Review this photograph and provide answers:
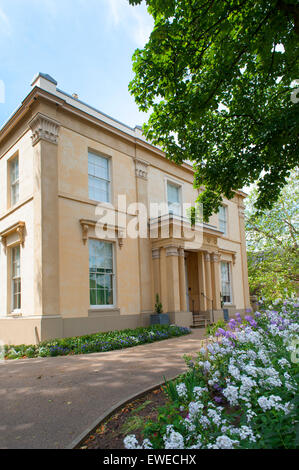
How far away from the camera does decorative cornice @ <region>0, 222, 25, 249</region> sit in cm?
1174

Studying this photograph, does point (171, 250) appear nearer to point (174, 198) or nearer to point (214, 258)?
point (214, 258)

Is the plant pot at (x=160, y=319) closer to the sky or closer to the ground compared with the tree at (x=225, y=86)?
closer to the ground

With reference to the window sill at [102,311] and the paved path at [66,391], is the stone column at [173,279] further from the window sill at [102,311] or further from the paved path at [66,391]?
the paved path at [66,391]

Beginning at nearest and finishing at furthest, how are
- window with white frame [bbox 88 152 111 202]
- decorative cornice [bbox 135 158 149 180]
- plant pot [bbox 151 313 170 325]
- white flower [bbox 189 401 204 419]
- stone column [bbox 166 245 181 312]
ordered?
white flower [bbox 189 401 204 419] < window with white frame [bbox 88 152 111 202] < plant pot [bbox 151 313 170 325] < stone column [bbox 166 245 181 312] < decorative cornice [bbox 135 158 149 180]

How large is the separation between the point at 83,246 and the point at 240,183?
245 inches

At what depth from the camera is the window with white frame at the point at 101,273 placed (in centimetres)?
1224

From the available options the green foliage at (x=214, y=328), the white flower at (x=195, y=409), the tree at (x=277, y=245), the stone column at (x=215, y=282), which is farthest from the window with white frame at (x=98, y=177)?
the white flower at (x=195, y=409)

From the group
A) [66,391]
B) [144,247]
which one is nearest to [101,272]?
[144,247]

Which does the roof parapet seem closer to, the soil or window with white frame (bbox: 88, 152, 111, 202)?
window with white frame (bbox: 88, 152, 111, 202)

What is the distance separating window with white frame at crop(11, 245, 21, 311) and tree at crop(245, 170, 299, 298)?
38.4 ft

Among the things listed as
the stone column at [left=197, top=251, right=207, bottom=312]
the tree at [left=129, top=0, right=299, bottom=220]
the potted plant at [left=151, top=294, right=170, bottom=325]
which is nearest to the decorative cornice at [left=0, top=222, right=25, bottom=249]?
the potted plant at [left=151, top=294, right=170, bottom=325]

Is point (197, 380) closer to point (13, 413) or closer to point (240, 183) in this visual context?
point (13, 413)

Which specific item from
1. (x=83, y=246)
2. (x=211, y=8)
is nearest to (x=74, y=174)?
(x=83, y=246)

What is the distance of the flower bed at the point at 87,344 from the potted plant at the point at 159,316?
161 centimetres
